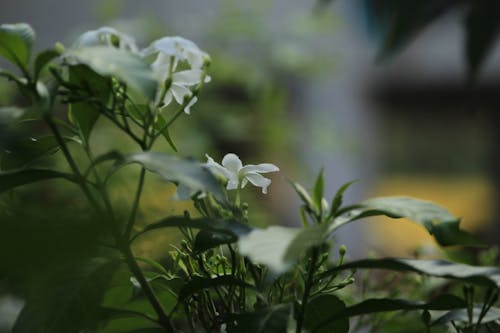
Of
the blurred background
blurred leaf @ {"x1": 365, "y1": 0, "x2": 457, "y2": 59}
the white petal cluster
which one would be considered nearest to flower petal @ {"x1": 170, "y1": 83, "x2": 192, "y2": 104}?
the white petal cluster

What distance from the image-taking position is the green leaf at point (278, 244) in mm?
301

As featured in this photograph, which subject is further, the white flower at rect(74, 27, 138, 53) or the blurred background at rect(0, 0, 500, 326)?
the blurred background at rect(0, 0, 500, 326)

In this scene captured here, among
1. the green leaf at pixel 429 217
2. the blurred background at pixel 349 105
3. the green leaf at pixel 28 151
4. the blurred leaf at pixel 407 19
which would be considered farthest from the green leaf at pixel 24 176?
the blurred background at pixel 349 105

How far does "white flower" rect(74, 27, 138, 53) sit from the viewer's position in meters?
0.39

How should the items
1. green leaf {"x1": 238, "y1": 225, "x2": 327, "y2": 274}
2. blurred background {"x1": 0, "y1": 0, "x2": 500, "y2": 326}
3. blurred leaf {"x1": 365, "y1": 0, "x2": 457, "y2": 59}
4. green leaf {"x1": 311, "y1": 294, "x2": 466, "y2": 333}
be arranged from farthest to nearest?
blurred background {"x1": 0, "y1": 0, "x2": 500, "y2": 326} < blurred leaf {"x1": 365, "y1": 0, "x2": 457, "y2": 59} < green leaf {"x1": 311, "y1": 294, "x2": 466, "y2": 333} < green leaf {"x1": 238, "y1": 225, "x2": 327, "y2": 274}

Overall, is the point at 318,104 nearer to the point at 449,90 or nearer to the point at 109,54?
the point at 449,90

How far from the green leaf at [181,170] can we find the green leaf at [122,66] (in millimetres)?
29

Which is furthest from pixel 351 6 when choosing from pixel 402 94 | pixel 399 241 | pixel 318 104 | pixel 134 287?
pixel 134 287

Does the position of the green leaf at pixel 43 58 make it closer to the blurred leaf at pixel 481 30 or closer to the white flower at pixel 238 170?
the white flower at pixel 238 170

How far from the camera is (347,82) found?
4168mm

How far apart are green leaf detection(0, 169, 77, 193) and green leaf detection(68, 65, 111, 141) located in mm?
39

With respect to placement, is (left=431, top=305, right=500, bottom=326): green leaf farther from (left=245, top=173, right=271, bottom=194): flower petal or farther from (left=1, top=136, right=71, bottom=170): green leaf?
(left=1, top=136, right=71, bottom=170): green leaf

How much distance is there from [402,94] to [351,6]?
53.4 inches

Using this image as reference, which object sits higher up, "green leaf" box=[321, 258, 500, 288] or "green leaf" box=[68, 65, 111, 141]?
"green leaf" box=[68, 65, 111, 141]
